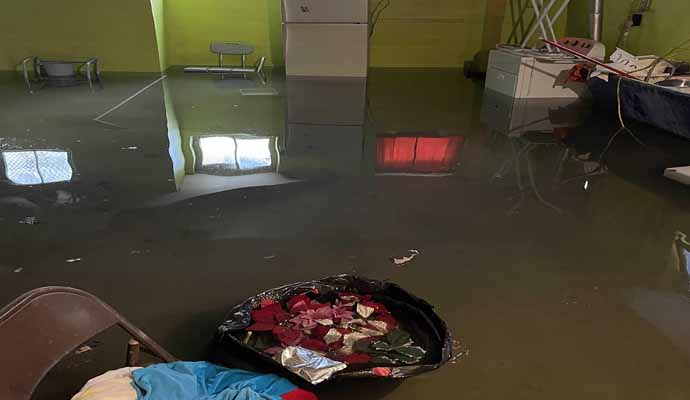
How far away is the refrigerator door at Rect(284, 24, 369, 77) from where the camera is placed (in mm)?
6348

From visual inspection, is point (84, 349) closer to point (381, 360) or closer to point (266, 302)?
point (266, 302)

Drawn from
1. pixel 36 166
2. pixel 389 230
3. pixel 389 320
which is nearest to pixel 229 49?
pixel 36 166

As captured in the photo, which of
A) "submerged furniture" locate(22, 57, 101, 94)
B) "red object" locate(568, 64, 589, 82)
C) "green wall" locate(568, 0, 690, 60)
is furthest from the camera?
"submerged furniture" locate(22, 57, 101, 94)

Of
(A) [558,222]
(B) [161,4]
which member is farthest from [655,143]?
(B) [161,4]

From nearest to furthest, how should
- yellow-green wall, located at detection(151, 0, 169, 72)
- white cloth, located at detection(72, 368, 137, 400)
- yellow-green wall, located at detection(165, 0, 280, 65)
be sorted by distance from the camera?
white cloth, located at detection(72, 368, 137, 400) < yellow-green wall, located at detection(151, 0, 169, 72) < yellow-green wall, located at detection(165, 0, 280, 65)

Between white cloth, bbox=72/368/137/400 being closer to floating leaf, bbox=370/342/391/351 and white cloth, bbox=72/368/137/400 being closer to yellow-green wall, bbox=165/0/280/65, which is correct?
floating leaf, bbox=370/342/391/351

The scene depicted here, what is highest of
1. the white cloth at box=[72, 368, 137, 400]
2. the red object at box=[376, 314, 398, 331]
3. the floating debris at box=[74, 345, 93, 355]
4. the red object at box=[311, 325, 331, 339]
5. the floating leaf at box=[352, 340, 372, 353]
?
the white cloth at box=[72, 368, 137, 400]

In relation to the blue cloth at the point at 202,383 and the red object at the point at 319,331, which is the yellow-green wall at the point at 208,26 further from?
the blue cloth at the point at 202,383

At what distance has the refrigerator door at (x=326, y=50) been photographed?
20.8ft

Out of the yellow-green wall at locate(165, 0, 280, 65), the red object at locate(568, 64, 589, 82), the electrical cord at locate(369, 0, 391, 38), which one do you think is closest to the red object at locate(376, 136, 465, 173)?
the red object at locate(568, 64, 589, 82)

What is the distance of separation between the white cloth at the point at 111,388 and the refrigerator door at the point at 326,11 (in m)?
5.87

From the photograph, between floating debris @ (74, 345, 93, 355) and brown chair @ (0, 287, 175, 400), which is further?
floating debris @ (74, 345, 93, 355)

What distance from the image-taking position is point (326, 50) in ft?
21.3

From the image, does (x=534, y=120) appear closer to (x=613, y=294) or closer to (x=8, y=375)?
(x=613, y=294)
